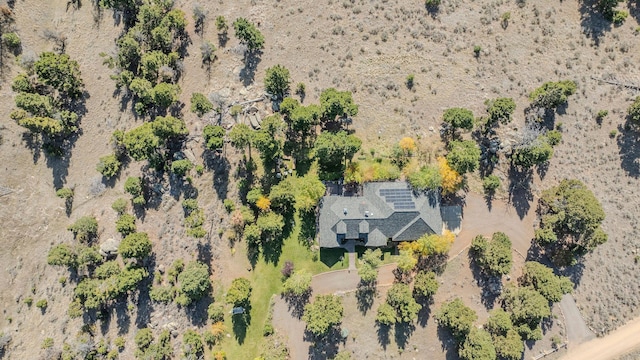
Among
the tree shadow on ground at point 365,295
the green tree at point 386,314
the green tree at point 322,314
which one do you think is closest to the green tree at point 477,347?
the green tree at point 386,314

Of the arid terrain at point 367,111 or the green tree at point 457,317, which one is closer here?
the green tree at point 457,317

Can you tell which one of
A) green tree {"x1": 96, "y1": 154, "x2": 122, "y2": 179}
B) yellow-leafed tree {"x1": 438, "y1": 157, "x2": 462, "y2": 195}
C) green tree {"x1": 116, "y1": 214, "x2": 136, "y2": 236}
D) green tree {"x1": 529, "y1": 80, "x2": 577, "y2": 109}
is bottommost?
green tree {"x1": 116, "y1": 214, "x2": 136, "y2": 236}

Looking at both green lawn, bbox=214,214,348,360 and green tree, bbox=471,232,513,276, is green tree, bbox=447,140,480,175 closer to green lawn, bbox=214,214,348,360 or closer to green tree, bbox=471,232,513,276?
green tree, bbox=471,232,513,276

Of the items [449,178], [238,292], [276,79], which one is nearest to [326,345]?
[238,292]

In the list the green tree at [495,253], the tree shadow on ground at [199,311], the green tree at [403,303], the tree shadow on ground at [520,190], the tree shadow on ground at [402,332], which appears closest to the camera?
the green tree at [403,303]

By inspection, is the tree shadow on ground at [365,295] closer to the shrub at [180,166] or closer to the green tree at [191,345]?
the green tree at [191,345]

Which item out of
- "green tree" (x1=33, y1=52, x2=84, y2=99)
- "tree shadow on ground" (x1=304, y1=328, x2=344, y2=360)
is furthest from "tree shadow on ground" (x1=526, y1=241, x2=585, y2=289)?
"green tree" (x1=33, y1=52, x2=84, y2=99)
